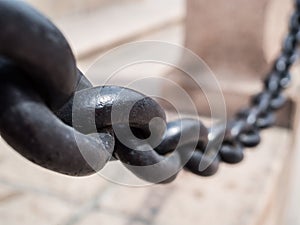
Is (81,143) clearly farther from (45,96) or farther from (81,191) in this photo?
(81,191)

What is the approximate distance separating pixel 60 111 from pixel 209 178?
658 millimetres

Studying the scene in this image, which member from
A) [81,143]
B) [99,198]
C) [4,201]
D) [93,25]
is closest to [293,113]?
[99,198]

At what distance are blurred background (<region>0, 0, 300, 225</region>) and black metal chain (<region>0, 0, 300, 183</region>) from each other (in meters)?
0.12

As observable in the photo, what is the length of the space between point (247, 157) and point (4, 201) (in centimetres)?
48

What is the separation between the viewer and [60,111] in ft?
0.71

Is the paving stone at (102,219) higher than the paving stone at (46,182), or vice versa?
the paving stone at (102,219)

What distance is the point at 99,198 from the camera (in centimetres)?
78

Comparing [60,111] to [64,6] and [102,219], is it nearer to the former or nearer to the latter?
[102,219]

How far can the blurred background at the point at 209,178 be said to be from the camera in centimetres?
72

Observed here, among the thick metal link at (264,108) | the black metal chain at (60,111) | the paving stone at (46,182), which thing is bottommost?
the paving stone at (46,182)

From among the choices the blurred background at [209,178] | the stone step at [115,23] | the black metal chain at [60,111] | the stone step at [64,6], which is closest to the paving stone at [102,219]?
the blurred background at [209,178]

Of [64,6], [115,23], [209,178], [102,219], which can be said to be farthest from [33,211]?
[64,6]

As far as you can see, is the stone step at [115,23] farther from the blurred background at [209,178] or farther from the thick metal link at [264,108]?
the thick metal link at [264,108]

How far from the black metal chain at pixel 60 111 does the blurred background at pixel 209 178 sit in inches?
4.8
